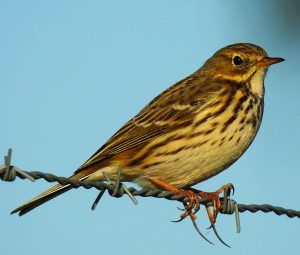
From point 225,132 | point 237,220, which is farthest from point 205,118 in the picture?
point 237,220

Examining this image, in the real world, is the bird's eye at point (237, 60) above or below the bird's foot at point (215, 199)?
above

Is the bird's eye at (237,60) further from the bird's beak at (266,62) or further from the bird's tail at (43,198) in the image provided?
the bird's tail at (43,198)

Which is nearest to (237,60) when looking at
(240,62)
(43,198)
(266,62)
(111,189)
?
(240,62)

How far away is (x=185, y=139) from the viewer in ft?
26.1

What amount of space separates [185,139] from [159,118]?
56 centimetres

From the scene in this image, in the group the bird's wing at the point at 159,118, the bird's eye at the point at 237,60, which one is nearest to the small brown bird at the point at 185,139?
the bird's wing at the point at 159,118

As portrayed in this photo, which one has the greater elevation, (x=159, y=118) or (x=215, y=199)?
(x=159, y=118)

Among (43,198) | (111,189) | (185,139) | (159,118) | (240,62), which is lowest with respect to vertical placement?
(43,198)

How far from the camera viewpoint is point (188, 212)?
742 centimetres

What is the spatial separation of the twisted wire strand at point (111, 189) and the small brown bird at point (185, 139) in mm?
427

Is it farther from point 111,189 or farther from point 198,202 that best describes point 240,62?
point 111,189

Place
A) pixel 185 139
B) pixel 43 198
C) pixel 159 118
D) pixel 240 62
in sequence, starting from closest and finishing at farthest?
1. pixel 43 198
2. pixel 185 139
3. pixel 159 118
4. pixel 240 62

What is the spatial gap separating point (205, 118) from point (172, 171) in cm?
74

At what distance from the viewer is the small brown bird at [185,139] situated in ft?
25.3
